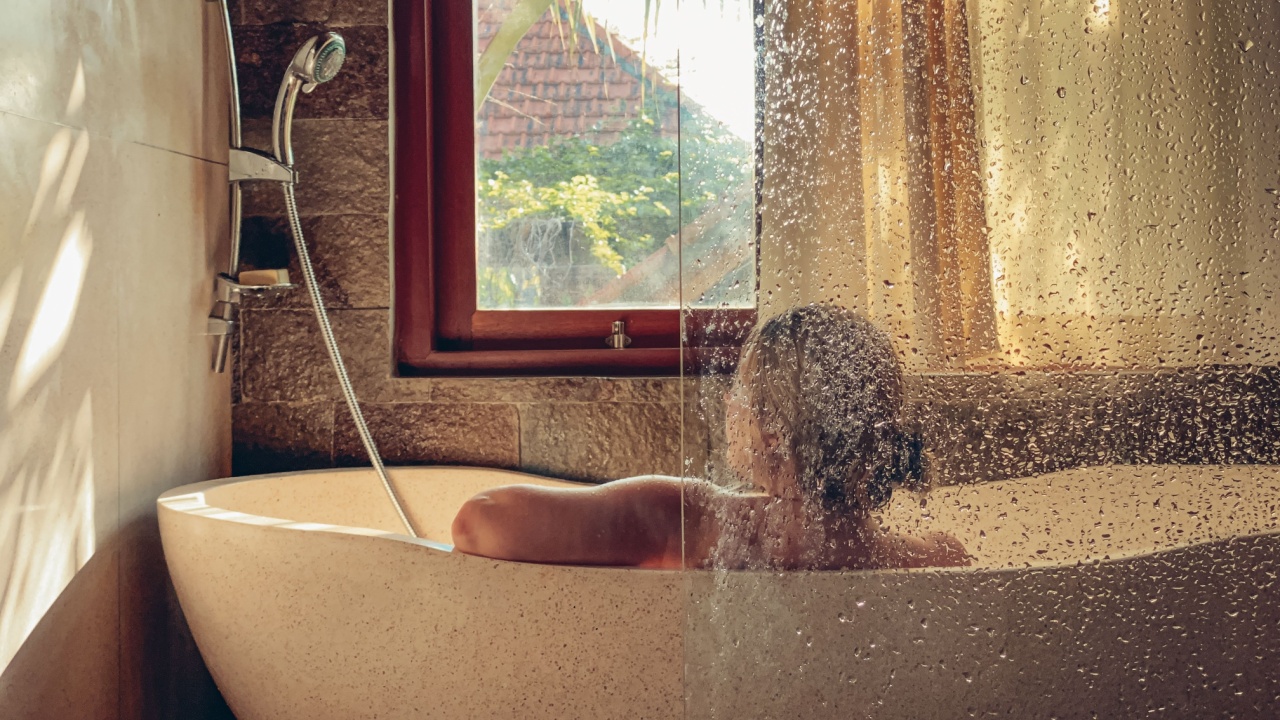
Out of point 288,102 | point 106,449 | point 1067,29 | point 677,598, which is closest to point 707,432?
point 1067,29

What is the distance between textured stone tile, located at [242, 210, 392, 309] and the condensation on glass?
157cm

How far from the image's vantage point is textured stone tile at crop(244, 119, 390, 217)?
1.99 meters

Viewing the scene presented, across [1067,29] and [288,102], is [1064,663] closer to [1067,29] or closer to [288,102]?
[1067,29]

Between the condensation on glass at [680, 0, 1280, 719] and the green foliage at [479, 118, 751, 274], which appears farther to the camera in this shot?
the green foliage at [479, 118, 751, 274]

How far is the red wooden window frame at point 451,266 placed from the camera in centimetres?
204

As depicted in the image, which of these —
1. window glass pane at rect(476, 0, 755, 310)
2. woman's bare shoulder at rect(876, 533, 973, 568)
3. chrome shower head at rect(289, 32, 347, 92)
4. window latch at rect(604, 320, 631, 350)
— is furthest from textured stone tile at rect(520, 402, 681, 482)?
woman's bare shoulder at rect(876, 533, 973, 568)

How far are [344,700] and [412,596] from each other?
191 millimetres

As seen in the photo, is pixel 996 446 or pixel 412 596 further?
pixel 412 596

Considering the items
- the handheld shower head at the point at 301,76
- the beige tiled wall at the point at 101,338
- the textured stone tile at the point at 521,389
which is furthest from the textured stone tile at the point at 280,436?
the handheld shower head at the point at 301,76

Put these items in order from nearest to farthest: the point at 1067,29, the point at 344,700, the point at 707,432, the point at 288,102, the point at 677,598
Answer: the point at 1067,29
the point at 707,432
the point at 677,598
the point at 344,700
the point at 288,102

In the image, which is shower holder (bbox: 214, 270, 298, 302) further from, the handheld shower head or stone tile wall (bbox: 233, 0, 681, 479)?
the handheld shower head

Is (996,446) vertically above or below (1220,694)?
above

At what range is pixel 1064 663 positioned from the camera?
1.66 ft

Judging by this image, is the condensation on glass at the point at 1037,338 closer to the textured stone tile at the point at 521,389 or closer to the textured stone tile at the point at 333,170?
the textured stone tile at the point at 521,389
